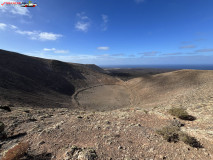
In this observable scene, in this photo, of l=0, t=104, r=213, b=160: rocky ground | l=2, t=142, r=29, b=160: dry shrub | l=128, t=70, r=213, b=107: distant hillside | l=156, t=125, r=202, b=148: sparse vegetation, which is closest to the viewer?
l=2, t=142, r=29, b=160: dry shrub

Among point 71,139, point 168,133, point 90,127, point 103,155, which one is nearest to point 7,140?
point 71,139

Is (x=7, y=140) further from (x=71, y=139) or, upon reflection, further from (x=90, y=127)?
(x=90, y=127)

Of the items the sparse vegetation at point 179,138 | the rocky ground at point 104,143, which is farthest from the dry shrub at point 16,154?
the sparse vegetation at point 179,138

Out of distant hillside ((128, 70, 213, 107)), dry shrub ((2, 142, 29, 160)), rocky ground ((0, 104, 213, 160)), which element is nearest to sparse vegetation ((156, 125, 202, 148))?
rocky ground ((0, 104, 213, 160))

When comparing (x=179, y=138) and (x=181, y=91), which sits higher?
(x=179, y=138)

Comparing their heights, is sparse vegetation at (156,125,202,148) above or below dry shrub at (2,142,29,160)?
above

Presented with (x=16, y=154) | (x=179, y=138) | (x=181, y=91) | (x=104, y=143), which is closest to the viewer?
(x=16, y=154)

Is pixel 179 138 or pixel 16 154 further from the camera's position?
pixel 179 138

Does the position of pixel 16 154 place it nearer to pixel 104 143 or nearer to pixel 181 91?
pixel 104 143

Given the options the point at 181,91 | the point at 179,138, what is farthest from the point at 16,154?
the point at 181,91

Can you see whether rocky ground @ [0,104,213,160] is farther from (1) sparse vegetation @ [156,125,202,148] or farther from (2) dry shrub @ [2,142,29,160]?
(2) dry shrub @ [2,142,29,160]

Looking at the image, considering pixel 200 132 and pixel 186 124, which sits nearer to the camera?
pixel 200 132
